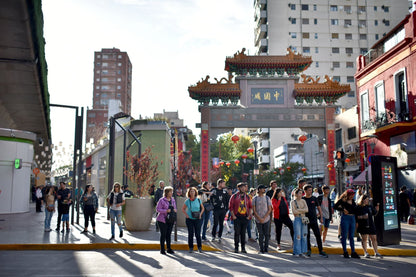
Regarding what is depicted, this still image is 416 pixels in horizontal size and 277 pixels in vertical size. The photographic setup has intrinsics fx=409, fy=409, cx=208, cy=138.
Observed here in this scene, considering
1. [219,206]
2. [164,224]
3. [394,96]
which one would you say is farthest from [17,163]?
[394,96]

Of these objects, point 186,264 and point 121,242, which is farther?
point 121,242

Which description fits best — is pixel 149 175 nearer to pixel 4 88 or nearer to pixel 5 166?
pixel 4 88

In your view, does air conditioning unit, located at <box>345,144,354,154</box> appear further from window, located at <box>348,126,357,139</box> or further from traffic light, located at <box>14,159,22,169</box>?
traffic light, located at <box>14,159,22,169</box>

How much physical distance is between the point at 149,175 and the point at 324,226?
8692 mm

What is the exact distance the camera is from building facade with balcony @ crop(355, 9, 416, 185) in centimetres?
2206

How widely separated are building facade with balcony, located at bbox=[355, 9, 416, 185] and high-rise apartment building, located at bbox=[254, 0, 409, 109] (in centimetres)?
4299

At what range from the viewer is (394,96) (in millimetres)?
23688

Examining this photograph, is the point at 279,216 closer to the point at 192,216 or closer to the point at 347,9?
the point at 192,216

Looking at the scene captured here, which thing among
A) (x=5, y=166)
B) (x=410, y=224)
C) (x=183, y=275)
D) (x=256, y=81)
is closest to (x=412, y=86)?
(x=410, y=224)

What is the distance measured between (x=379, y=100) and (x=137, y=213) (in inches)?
708

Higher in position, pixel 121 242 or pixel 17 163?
pixel 17 163

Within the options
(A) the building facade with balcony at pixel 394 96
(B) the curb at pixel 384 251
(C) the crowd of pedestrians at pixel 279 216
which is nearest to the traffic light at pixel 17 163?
(C) the crowd of pedestrians at pixel 279 216

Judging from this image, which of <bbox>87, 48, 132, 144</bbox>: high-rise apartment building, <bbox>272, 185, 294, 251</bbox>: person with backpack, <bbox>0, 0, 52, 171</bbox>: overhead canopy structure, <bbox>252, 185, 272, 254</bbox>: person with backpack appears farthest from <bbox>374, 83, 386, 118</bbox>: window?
<bbox>87, 48, 132, 144</bbox>: high-rise apartment building

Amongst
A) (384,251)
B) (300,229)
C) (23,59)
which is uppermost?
(23,59)
